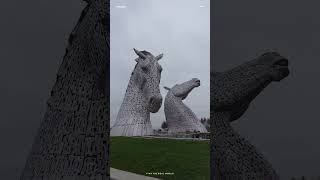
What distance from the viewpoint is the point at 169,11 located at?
6793 mm

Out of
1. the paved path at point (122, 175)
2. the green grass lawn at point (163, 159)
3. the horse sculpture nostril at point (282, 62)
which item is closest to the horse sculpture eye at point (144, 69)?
the green grass lawn at point (163, 159)

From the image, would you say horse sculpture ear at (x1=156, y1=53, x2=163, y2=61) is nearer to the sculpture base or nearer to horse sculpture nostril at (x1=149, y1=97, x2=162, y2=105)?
horse sculpture nostril at (x1=149, y1=97, x2=162, y2=105)

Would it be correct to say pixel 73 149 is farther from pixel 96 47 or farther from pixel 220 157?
pixel 220 157

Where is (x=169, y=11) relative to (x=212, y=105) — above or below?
above

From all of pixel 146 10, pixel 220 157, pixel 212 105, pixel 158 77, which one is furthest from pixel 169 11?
pixel 220 157

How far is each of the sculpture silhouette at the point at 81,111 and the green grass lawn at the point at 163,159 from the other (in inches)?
6.8

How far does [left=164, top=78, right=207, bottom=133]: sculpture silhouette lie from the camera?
22.5ft

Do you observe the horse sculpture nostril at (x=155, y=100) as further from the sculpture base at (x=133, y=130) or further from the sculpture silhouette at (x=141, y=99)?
the sculpture base at (x=133, y=130)

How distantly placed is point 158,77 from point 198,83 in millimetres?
537

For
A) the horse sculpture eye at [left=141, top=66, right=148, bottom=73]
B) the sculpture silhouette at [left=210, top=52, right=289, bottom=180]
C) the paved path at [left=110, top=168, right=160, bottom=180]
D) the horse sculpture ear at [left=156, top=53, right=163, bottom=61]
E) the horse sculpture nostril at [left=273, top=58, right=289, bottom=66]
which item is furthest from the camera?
the horse sculpture nostril at [left=273, top=58, right=289, bottom=66]

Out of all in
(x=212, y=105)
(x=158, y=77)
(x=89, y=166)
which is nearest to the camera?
(x=89, y=166)

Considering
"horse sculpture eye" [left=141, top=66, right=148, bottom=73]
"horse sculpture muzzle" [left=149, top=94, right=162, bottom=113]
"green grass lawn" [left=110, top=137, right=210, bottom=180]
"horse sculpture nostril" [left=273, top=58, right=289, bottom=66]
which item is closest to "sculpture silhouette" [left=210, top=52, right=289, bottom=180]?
"horse sculpture nostril" [left=273, top=58, right=289, bottom=66]

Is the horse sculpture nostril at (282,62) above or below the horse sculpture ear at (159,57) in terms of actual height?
above

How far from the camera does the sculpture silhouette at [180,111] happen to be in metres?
6.85
